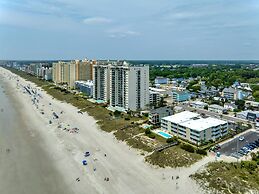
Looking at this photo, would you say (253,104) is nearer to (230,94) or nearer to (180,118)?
(230,94)

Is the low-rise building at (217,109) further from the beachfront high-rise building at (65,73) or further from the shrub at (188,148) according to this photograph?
the beachfront high-rise building at (65,73)

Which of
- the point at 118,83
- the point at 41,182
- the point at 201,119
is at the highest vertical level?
the point at 118,83

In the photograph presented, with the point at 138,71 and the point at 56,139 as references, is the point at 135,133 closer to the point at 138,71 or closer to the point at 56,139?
the point at 56,139

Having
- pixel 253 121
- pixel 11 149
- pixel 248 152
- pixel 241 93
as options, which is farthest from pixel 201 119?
pixel 241 93

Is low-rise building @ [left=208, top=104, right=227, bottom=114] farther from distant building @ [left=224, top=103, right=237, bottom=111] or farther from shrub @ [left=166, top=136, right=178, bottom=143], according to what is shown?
shrub @ [left=166, top=136, right=178, bottom=143]

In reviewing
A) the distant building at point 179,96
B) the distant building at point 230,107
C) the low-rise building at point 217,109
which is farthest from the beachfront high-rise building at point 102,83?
the distant building at point 230,107

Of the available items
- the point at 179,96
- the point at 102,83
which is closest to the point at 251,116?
the point at 179,96

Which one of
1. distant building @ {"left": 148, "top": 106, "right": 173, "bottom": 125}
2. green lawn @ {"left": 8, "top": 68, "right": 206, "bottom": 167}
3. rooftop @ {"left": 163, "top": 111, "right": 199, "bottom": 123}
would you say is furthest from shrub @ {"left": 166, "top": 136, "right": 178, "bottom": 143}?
distant building @ {"left": 148, "top": 106, "right": 173, "bottom": 125}
